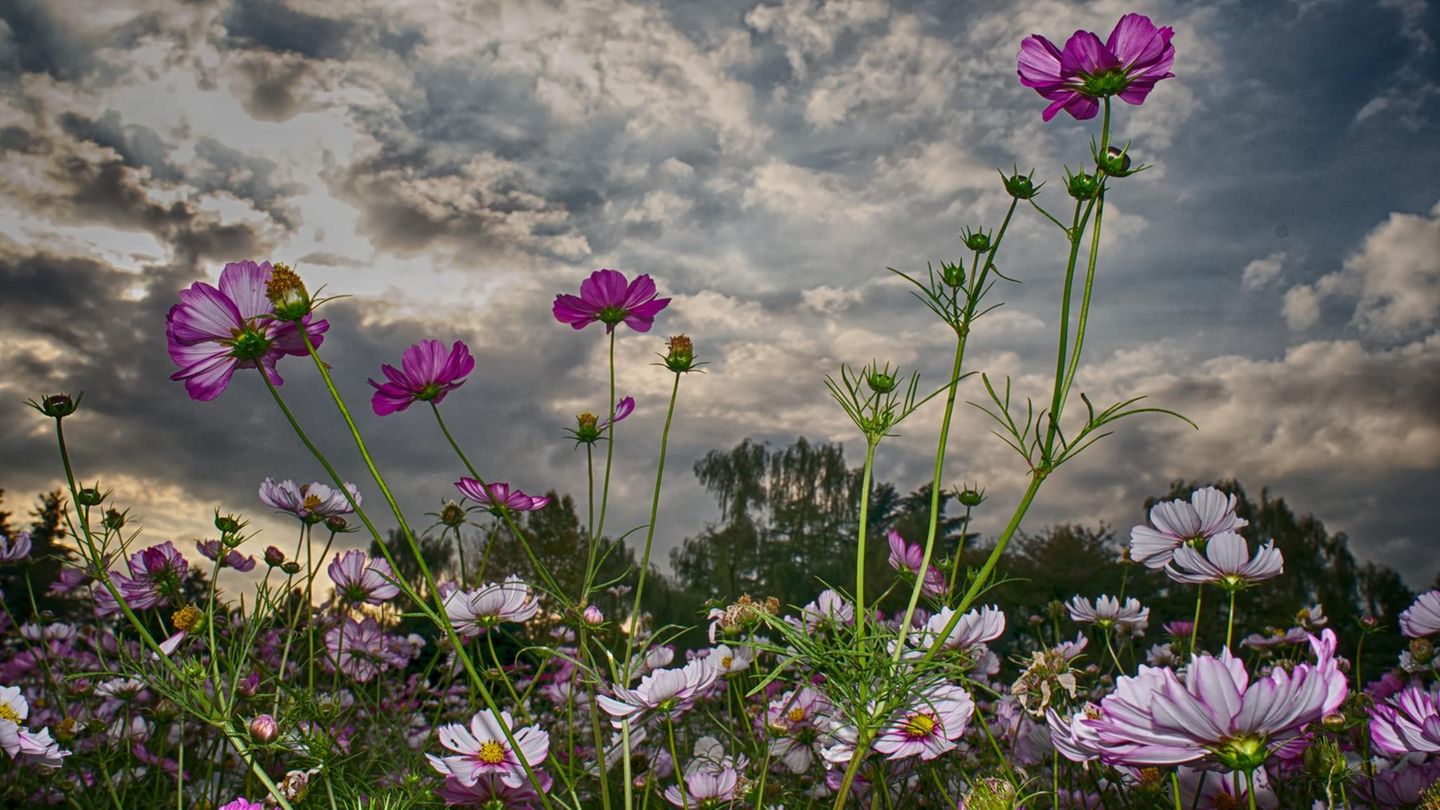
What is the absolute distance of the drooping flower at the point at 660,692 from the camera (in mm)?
1150

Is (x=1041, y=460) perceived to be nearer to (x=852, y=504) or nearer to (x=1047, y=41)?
(x=1047, y=41)

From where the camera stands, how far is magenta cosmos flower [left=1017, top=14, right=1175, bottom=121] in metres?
1.07

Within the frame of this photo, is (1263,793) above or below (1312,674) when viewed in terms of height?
below

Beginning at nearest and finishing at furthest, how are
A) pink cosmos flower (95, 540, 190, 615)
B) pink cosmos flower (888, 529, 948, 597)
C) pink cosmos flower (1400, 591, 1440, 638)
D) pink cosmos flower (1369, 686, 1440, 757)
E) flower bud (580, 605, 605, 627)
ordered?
pink cosmos flower (1369, 686, 1440, 757), flower bud (580, 605, 605, 627), pink cosmos flower (888, 529, 948, 597), pink cosmos flower (1400, 591, 1440, 638), pink cosmos flower (95, 540, 190, 615)

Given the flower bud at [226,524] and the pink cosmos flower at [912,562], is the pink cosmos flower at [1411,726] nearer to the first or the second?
the pink cosmos flower at [912,562]

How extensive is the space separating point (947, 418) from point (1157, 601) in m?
6.95

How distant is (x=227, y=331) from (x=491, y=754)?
2.03 feet

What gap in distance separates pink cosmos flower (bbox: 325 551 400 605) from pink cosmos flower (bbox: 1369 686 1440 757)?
1.69 metres

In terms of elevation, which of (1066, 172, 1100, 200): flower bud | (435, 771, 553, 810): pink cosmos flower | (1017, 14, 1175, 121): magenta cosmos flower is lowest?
(435, 771, 553, 810): pink cosmos flower

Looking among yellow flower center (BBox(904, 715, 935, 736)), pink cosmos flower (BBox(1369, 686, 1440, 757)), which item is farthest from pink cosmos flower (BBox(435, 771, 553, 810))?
pink cosmos flower (BBox(1369, 686, 1440, 757))

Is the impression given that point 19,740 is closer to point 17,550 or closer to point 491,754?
point 491,754

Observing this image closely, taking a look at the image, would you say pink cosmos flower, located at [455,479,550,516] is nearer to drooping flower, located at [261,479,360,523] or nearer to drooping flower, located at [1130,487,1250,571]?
drooping flower, located at [261,479,360,523]

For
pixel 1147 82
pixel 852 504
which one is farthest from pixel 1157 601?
pixel 1147 82

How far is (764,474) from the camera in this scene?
12.1 metres
